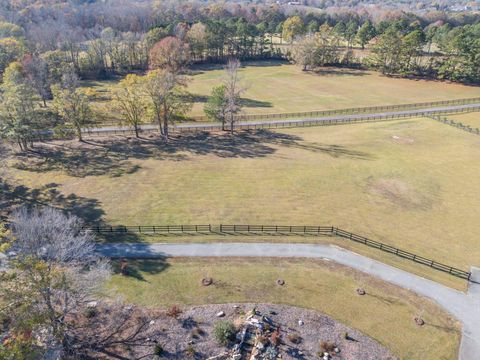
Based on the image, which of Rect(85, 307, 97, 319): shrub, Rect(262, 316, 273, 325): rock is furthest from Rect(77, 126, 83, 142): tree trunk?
Rect(262, 316, 273, 325): rock

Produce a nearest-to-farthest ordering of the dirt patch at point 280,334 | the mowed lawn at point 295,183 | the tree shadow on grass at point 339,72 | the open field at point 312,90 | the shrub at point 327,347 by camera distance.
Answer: the dirt patch at point 280,334 < the shrub at point 327,347 < the mowed lawn at point 295,183 < the open field at point 312,90 < the tree shadow on grass at point 339,72

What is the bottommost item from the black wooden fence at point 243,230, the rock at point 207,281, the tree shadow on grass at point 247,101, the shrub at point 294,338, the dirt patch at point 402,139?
the shrub at point 294,338

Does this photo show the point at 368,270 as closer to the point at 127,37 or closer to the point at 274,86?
the point at 274,86

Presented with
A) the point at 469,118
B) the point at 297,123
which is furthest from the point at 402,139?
the point at 469,118

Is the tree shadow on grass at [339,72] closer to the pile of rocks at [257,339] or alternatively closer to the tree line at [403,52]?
the tree line at [403,52]

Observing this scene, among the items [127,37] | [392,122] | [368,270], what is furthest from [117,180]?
[127,37]

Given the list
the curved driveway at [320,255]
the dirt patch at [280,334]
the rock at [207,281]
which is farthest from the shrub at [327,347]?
the rock at [207,281]
